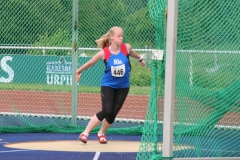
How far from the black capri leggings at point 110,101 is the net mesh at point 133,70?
0.60 metres

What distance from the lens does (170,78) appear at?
29.2ft

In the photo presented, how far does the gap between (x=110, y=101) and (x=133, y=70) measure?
3.93m

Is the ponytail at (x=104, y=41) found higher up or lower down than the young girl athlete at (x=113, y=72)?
higher up

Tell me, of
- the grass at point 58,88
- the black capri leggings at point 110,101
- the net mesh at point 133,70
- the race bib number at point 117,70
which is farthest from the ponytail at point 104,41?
the grass at point 58,88

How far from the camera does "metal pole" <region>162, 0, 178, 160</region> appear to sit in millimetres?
8812

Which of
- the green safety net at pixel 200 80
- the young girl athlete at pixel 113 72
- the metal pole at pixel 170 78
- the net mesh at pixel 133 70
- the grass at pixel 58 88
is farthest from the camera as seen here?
the grass at pixel 58 88

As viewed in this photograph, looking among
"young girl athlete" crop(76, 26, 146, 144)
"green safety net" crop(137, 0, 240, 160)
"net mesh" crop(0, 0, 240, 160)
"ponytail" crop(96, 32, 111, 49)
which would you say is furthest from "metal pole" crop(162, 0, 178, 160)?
"ponytail" crop(96, 32, 111, 49)

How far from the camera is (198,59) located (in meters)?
10.9

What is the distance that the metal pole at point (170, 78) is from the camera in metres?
8.81

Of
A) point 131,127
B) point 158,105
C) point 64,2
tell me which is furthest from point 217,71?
point 64,2

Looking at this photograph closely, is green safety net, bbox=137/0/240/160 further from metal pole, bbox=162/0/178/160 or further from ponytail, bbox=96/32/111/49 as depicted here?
ponytail, bbox=96/32/111/49

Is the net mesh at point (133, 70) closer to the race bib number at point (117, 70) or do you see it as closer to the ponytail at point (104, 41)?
the race bib number at point (117, 70)

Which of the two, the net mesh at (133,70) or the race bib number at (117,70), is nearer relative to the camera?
the net mesh at (133,70)

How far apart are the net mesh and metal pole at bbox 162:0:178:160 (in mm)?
822
